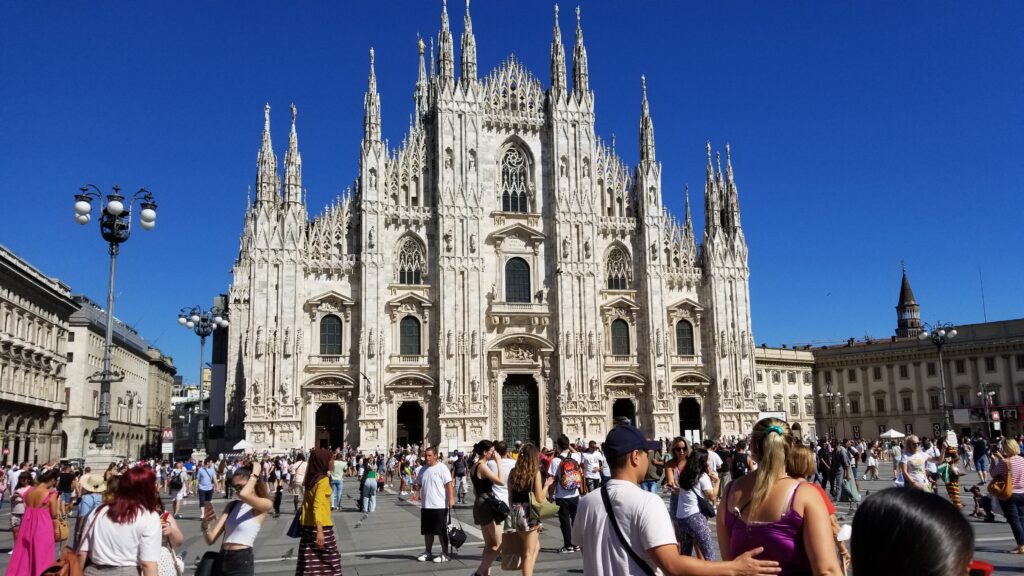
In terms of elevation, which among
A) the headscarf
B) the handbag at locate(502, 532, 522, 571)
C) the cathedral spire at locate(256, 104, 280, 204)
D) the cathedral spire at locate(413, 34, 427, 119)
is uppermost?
the cathedral spire at locate(413, 34, 427, 119)

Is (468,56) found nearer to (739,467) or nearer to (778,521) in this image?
(739,467)

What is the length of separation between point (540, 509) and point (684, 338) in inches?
1488

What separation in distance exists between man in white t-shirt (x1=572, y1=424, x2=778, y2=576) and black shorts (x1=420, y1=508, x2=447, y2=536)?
7624mm

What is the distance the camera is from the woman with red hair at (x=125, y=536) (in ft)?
18.7

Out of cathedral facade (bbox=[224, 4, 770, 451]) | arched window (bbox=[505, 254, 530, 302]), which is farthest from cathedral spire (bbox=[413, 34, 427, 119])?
arched window (bbox=[505, 254, 530, 302])

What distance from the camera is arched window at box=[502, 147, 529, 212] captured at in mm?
45000

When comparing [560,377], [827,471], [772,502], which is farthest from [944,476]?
[560,377]

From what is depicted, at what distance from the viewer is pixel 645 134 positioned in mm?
46906

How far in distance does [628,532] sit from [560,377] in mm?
38953

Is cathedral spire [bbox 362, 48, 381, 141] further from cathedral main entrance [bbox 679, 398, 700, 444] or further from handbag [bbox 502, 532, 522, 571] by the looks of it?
handbag [bbox 502, 532, 522, 571]

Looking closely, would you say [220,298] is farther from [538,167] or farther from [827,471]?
[827,471]

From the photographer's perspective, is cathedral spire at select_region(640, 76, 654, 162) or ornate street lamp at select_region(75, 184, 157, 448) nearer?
ornate street lamp at select_region(75, 184, 157, 448)

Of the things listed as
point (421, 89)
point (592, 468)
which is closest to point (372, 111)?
point (421, 89)

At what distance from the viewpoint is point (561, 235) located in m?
43.9
